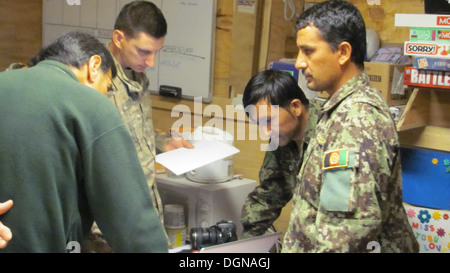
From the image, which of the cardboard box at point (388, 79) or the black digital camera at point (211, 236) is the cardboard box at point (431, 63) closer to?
the cardboard box at point (388, 79)

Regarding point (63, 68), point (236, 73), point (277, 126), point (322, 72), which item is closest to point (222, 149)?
point (277, 126)

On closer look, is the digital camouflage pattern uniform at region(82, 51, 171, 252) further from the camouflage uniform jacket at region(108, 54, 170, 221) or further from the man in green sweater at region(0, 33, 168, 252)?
the man in green sweater at region(0, 33, 168, 252)

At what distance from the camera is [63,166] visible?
1.26m

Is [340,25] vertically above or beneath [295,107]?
above

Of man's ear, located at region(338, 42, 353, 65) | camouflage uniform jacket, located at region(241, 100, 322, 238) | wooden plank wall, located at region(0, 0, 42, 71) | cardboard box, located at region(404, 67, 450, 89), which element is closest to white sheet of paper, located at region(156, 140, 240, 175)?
camouflage uniform jacket, located at region(241, 100, 322, 238)

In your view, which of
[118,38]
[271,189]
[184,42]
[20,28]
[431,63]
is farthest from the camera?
[20,28]

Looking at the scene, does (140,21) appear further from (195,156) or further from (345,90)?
(345,90)

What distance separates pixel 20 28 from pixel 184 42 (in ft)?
4.53

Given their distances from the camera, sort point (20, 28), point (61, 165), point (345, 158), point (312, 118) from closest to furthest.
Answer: point (61, 165) < point (345, 158) < point (312, 118) < point (20, 28)

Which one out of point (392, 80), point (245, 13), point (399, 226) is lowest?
point (399, 226)

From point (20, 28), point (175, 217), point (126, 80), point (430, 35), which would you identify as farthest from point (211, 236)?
point (20, 28)

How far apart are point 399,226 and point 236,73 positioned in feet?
5.08

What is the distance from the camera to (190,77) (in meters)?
3.20
